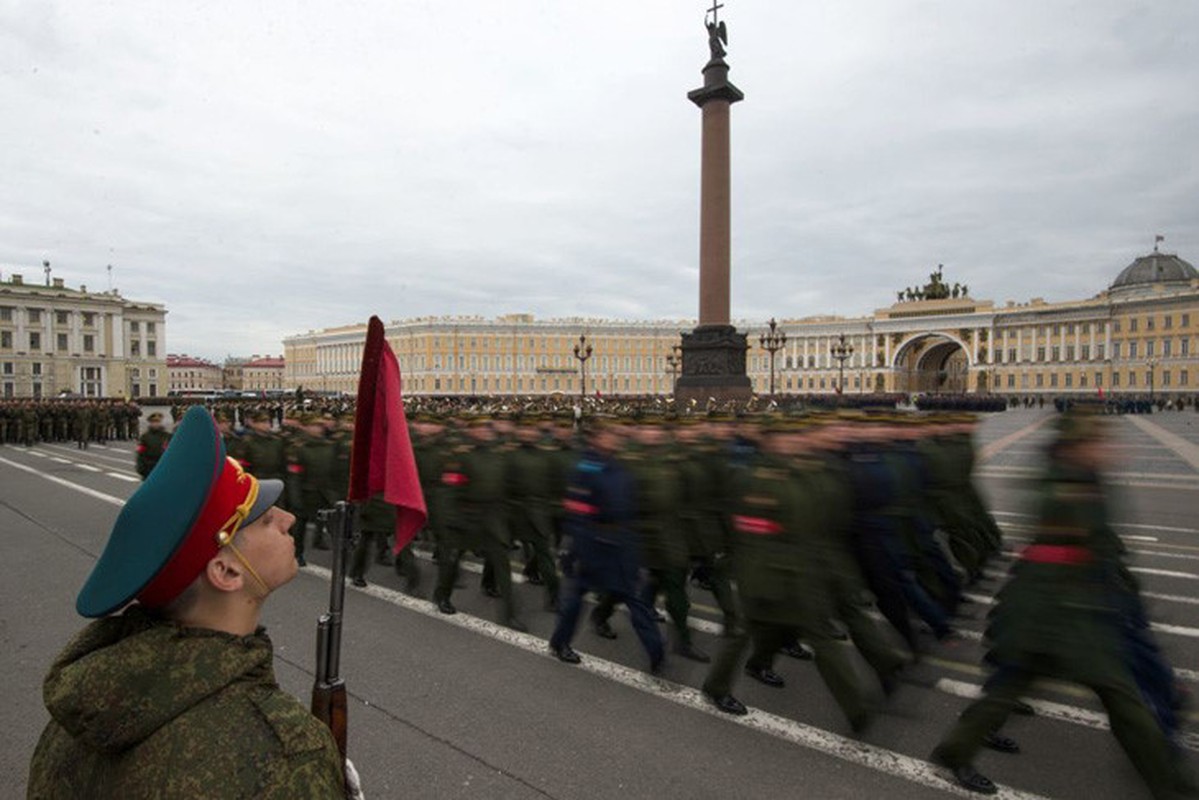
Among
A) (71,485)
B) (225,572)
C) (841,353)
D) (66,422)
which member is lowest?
(71,485)

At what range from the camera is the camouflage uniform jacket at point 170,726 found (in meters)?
1.11

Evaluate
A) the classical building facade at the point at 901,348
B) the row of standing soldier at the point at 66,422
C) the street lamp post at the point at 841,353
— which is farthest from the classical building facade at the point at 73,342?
the street lamp post at the point at 841,353

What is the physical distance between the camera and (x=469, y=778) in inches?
138

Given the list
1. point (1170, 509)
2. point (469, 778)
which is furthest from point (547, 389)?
point (469, 778)

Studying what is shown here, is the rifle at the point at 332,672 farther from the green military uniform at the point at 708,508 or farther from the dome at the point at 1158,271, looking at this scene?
the dome at the point at 1158,271

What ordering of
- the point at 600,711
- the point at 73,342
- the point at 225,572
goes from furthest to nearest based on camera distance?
the point at 73,342 → the point at 600,711 → the point at 225,572

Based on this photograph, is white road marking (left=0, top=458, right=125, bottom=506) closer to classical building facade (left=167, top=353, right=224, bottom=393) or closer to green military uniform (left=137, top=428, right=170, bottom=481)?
green military uniform (left=137, top=428, right=170, bottom=481)

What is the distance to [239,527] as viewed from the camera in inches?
54.0

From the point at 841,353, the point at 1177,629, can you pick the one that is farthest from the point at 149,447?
the point at 841,353

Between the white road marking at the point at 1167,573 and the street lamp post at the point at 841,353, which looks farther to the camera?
the street lamp post at the point at 841,353

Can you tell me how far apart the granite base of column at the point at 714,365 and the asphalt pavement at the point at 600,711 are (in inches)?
730

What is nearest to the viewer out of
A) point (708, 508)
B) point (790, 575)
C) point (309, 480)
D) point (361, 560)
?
point (790, 575)

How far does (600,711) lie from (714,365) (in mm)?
22271

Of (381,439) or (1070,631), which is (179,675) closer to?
(381,439)
